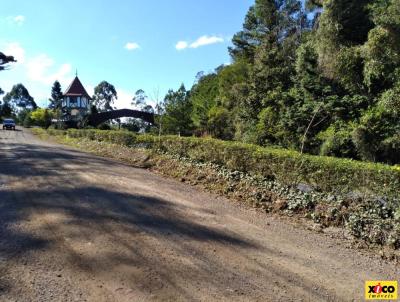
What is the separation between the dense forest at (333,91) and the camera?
1759 centimetres

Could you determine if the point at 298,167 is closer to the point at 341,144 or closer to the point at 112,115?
the point at 341,144

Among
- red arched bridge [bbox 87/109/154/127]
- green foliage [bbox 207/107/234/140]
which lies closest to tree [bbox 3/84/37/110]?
red arched bridge [bbox 87/109/154/127]

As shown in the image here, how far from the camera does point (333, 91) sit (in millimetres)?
22734

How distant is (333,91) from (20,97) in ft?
346

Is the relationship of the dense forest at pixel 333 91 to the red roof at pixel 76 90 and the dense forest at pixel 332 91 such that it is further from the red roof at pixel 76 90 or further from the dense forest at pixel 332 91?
the red roof at pixel 76 90

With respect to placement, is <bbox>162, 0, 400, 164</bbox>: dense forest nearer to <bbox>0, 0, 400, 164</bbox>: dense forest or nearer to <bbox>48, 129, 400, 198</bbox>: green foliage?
<bbox>0, 0, 400, 164</bbox>: dense forest

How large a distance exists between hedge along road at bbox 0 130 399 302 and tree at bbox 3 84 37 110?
111426mm

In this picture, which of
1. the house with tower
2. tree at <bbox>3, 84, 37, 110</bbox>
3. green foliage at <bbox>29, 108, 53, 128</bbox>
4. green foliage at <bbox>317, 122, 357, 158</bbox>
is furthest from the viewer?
tree at <bbox>3, 84, 37, 110</bbox>

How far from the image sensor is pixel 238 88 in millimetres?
30406

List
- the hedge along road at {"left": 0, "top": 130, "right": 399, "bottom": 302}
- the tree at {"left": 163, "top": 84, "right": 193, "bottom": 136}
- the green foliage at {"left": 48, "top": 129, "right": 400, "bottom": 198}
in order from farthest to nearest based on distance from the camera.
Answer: the tree at {"left": 163, "top": 84, "right": 193, "bottom": 136}, the green foliage at {"left": 48, "top": 129, "right": 400, "bottom": 198}, the hedge along road at {"left": 0, "top": 130, "right": 399, "bottom": 302}

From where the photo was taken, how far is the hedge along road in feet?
14.0

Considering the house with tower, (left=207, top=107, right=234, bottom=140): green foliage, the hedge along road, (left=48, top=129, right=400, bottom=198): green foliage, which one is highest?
the house with tower

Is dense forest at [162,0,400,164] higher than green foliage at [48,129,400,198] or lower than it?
higher

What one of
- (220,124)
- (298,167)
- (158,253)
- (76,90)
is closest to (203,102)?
(220,124)
